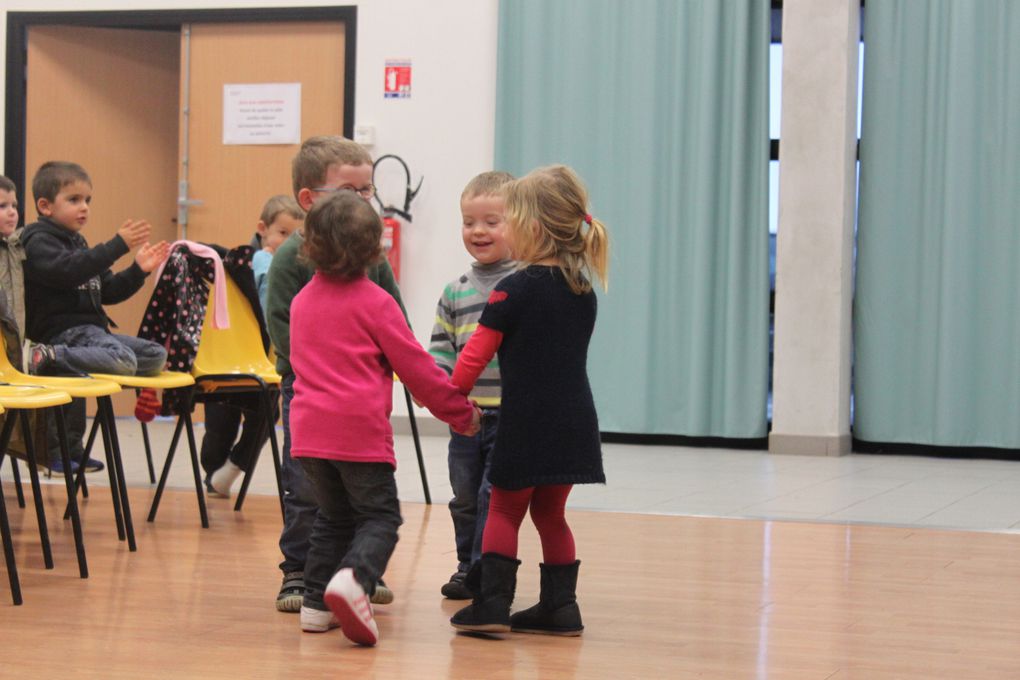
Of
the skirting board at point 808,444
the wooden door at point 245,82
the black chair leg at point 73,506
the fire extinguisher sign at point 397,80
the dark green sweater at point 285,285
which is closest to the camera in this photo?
the dark green sweater at point 285,285

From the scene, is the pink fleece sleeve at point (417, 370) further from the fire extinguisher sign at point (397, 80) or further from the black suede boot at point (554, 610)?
the fire extinguisher sign at point (397, 80)

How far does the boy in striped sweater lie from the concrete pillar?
3509 mm

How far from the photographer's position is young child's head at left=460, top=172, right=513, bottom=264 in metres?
3.01

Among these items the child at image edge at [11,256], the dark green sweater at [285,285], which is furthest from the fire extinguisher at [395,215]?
the dark green sweater at [285,285]

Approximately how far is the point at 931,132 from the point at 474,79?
2.18 meters

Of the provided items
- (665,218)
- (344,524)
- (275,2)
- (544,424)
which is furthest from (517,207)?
(275,2)

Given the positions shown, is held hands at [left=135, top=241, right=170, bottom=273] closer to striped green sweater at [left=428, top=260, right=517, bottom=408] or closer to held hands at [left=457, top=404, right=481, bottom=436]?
striped green sweater at [left=428, top=260, right=517, bottom=408]

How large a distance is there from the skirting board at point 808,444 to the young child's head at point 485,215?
11.8 ft

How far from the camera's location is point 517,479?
2646mm

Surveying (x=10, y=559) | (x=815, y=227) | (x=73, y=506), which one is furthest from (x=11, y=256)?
(x=815, y=227)

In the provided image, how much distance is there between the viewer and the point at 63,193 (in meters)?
4.06

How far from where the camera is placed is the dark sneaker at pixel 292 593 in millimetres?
2895

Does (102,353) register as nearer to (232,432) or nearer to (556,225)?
(232,432)

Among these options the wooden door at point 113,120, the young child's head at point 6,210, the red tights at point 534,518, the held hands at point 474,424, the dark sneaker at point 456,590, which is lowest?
the dark sneaker at point 456,590
